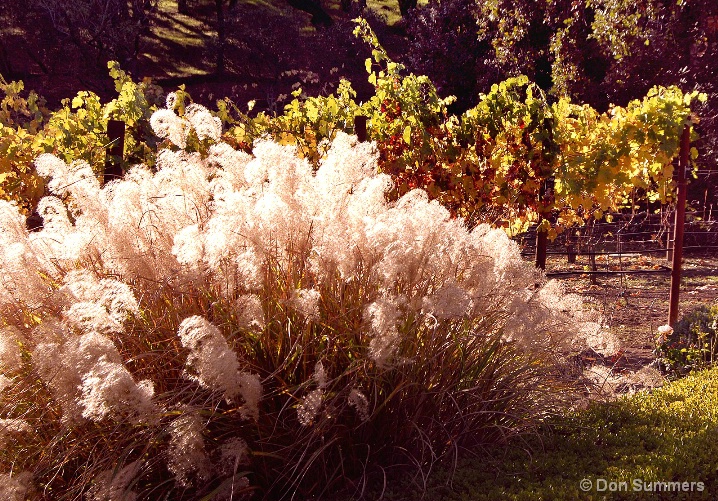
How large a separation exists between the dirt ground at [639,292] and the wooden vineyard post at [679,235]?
0.23m

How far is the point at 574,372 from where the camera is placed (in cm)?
332

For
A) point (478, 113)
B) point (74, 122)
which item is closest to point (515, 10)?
point (478, 113)

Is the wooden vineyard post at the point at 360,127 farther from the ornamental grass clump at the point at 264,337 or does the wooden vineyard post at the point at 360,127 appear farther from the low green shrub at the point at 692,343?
the low green shrub at the point at 692,343

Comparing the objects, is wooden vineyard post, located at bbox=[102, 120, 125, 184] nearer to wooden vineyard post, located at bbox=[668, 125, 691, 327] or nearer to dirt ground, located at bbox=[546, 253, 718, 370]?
dirt ground, located at bbox=[546, 253, 718, 370]

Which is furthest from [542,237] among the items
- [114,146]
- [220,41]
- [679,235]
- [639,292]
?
[220,41]

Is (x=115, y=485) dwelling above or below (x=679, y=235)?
below

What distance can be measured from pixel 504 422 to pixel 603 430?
1.34 feet

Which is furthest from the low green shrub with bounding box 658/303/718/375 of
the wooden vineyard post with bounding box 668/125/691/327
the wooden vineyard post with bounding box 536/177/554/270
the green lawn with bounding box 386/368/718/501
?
the green lawn with bounding box 386/368/718/501

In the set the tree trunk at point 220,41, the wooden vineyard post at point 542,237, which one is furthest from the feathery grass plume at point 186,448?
the tree trunk at point 220,41

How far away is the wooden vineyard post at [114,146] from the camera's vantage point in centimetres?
513

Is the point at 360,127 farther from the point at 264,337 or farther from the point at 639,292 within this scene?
the point at 639,292

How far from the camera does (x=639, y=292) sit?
7.56 metres

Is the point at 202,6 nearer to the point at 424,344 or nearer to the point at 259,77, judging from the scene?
the point at 259,77

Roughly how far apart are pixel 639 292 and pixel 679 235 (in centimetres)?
184
